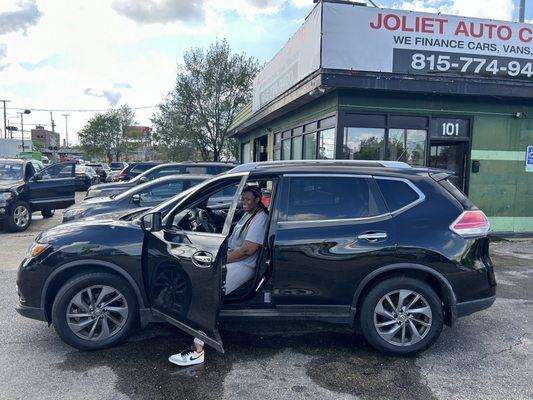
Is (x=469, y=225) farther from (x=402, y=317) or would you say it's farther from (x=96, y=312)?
(x=96, y=312)

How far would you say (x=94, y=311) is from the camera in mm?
3729

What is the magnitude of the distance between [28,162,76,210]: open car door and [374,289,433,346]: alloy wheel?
9.92m

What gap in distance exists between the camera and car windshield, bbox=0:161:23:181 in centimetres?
1059

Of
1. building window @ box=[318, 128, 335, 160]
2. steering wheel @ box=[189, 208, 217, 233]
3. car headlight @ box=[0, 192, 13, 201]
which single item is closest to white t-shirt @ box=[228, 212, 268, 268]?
steering wheel @ box=[189, 208, 217, 233]

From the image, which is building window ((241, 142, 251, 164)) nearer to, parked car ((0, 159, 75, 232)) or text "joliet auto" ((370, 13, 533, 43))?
parked car ((0, 159, 75, 232))

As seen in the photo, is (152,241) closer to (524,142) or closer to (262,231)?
(262,231)

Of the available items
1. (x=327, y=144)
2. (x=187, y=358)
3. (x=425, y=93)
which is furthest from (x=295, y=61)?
(x=187, y=358)

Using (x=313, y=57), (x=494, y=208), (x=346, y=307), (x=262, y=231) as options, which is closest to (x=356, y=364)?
(x=346, y=307)

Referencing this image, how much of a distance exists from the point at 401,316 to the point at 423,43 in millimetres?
6836

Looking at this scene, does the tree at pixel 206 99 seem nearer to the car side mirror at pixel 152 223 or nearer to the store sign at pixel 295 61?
the store sign at pixel 295 61

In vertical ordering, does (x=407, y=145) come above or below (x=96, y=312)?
above

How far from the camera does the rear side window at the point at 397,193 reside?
378cm

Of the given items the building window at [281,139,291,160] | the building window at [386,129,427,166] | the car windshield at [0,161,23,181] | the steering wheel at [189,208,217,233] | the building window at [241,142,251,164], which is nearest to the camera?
the steering wheel at [189,208,217,233]

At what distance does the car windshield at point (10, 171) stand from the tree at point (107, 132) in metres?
54.2
